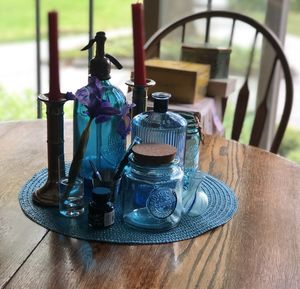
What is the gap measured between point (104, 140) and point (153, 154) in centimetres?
15

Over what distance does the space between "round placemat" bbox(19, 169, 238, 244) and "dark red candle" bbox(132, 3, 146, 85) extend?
236mm

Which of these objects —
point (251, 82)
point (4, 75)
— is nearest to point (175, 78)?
point (251, 82)

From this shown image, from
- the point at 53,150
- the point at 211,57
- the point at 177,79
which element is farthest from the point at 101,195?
the point at 211,57

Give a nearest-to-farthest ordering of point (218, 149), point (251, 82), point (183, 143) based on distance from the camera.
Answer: point (183, 143) → point (218, 149) → point (251, 82)

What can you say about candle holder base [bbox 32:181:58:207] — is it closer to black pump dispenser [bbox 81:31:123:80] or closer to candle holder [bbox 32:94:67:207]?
candle holder [bbox 32:94:67:207]

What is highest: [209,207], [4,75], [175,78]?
[175,78]

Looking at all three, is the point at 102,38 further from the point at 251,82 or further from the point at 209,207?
the point at 251,82

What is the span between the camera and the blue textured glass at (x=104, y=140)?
923 mm

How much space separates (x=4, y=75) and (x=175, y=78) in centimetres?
164

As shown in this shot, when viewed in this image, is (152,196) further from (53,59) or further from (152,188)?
(53,59)

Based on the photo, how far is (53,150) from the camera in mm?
900

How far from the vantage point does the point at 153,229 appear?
85 centimetres

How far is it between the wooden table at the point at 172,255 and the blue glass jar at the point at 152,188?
0.19ft

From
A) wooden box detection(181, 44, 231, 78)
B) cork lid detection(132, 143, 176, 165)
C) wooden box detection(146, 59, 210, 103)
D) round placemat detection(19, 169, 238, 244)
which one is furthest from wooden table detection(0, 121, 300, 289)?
wooden box detection(181, 44, 231, 78)
